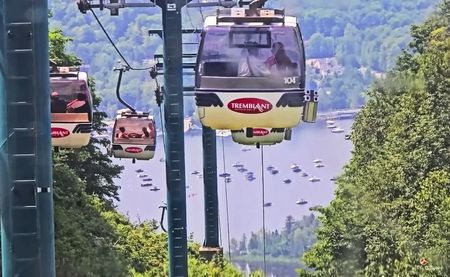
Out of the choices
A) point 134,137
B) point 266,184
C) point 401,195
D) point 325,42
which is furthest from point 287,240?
point 134,137

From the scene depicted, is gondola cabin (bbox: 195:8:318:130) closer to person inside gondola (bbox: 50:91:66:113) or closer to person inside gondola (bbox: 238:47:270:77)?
person inside gondola (bbox: 238:47:270:77)

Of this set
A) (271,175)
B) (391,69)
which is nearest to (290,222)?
(271,175)

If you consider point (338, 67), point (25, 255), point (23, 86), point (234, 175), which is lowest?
point (234, 175)

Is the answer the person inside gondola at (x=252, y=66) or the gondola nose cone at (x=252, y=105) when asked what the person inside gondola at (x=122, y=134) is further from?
the gondola nose cone at (x=252, y=105)

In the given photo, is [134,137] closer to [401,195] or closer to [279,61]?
[401,195]

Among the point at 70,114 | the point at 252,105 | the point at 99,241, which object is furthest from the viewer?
the point at 99,241

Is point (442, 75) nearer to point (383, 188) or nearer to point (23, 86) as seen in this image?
point (383, 188)
